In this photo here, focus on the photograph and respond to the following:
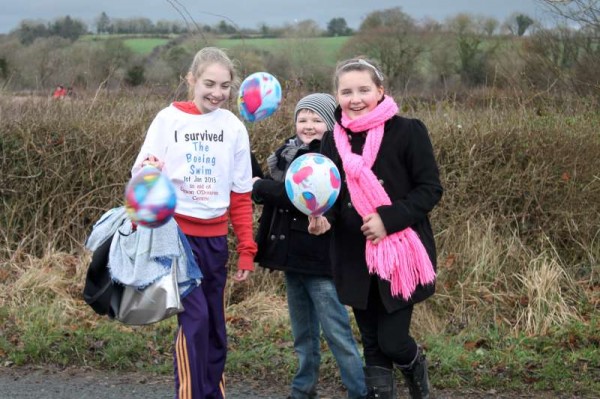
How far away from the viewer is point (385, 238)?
4.00m

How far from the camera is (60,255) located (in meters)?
7.12

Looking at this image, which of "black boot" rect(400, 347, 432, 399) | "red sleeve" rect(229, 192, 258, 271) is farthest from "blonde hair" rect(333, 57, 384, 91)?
"black boot" rect(400, 347, 432, 399)

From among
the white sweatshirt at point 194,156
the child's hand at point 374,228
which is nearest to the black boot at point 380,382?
the child's hand at point 374,228

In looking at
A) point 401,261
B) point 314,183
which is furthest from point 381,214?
point 314,183

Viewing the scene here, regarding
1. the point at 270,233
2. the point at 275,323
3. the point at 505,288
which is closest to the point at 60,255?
the point at 275,323

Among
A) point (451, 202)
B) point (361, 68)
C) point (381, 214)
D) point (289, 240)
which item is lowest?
point (451, 202)

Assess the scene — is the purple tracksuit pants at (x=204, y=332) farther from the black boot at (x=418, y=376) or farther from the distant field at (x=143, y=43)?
the distant field at (x=143, y=43)

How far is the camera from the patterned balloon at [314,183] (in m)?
3.86

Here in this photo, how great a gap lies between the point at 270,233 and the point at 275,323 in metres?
1.65

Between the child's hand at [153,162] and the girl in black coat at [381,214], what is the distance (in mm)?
765

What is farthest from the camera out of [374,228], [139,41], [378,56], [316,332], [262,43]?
[139,41]

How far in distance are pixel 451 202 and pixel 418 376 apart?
310cm

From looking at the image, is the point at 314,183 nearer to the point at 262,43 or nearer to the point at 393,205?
the point at 393,205

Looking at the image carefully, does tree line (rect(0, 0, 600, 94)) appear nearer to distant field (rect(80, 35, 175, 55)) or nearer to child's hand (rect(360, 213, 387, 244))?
distant field (rect(80, 35, 175, 55))
